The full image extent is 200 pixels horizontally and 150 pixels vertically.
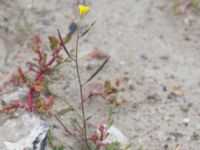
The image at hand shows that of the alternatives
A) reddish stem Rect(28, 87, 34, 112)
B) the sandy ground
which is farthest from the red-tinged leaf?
the sandy ground

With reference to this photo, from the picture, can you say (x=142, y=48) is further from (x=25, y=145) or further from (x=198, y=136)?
(x=25, y=145)

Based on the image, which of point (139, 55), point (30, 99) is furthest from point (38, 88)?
point (139, 55)

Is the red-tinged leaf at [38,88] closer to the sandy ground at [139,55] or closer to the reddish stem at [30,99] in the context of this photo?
the reddish stem at [30,99]

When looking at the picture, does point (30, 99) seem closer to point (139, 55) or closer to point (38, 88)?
point (38, 88)

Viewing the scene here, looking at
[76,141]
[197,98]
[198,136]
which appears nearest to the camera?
[76,141]

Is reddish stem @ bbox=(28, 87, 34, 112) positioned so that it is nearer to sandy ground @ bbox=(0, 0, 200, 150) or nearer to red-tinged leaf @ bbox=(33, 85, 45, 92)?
red-tinged leaf @ bbox=(33, 85, 45, 92)

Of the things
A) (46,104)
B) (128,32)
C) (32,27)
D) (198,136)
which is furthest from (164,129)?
(32,27)

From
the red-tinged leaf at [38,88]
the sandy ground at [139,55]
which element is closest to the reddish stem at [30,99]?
the red-tinged leaf at [38,88]

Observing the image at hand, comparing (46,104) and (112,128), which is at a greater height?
(46,104)
